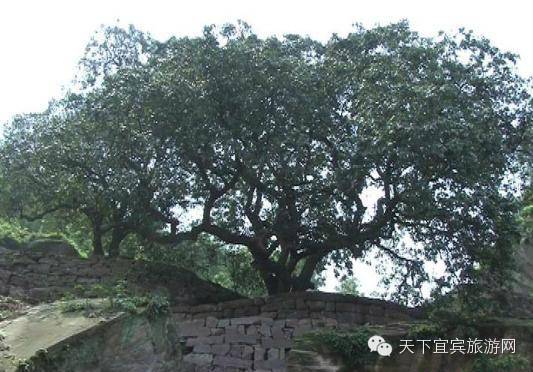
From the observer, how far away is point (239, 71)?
10.7 metres

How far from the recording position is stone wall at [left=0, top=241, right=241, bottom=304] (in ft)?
36.7

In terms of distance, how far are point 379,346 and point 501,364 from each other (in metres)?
1.18

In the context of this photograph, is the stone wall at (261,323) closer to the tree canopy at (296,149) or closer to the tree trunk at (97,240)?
the tree canopy at (296,149)

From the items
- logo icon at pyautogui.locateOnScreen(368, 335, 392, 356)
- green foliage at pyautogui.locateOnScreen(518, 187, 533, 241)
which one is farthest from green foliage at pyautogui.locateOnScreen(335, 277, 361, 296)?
logo icon at pyautogui.locateOnScreen(368, 335, 392, 356)

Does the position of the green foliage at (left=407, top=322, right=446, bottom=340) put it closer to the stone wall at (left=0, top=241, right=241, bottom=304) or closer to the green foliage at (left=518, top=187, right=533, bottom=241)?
the green foliage at (left=518, top=187, right=533, bottom=241)

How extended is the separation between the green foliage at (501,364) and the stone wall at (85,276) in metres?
6.71

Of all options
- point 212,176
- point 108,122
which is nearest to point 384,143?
point 212,176

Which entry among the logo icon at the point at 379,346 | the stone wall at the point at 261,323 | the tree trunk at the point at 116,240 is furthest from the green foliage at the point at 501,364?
the tree trunk at the point at 116,240

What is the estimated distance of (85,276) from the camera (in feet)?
38.1

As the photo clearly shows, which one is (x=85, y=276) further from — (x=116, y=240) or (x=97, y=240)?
(x=97, y=240)

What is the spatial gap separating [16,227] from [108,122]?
5030 millimetres

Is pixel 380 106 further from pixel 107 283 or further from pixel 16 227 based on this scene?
pixel 16 227

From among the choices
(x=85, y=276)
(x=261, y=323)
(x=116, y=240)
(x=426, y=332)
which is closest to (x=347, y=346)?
(x=426, y=332)

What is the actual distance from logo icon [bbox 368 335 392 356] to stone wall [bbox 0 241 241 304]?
20.3ft
